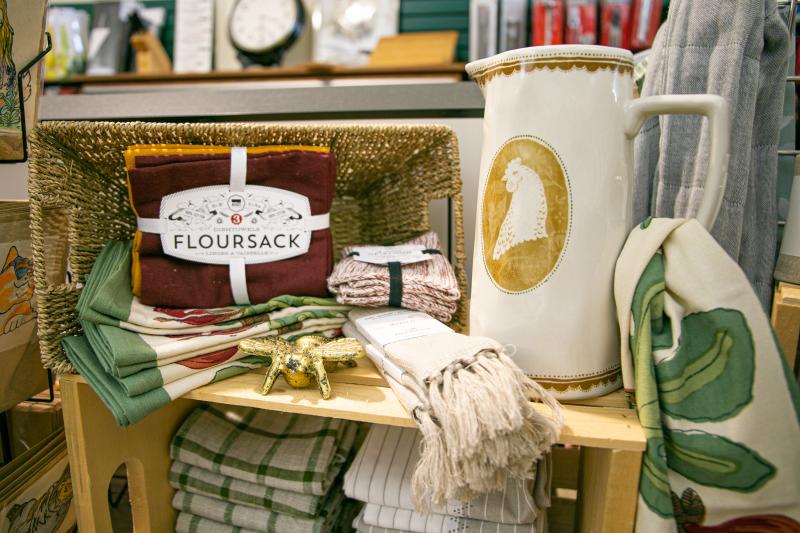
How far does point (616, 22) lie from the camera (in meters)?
2.18

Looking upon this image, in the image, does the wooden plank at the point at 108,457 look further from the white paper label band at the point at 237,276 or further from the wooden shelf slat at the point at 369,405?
the white paper label band at the point at 237,276

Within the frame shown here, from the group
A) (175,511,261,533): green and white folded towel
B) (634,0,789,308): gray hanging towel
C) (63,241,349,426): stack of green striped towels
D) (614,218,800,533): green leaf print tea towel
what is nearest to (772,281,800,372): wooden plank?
(634,0,789,308): gray hanging towel

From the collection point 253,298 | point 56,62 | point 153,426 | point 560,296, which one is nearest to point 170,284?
point 253,298

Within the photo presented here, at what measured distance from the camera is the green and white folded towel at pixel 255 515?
0.80 meters

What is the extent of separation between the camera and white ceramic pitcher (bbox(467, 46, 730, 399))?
513 mm

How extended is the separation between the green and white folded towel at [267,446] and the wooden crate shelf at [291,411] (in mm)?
55

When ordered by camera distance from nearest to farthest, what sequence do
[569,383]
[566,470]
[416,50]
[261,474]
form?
[569,383]
[261,474]
[566,470]
[416,50]

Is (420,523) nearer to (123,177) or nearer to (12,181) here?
(123,177)

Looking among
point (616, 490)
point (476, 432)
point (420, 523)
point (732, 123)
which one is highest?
point (732, 123)

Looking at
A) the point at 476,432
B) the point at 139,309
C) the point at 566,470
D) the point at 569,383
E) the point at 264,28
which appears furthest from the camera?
Answer: the point at 264,28

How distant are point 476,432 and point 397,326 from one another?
234mm

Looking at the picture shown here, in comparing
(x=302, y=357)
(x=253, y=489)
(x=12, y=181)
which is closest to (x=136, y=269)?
(x=302, y=357)

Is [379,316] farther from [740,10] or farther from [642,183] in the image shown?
[740,10]

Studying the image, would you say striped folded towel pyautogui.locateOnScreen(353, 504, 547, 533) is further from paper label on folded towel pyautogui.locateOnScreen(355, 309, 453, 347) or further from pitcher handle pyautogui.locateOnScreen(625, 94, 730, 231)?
pitcher handle pyautogui.locateOnScreen(625, 94, 730, 231)
